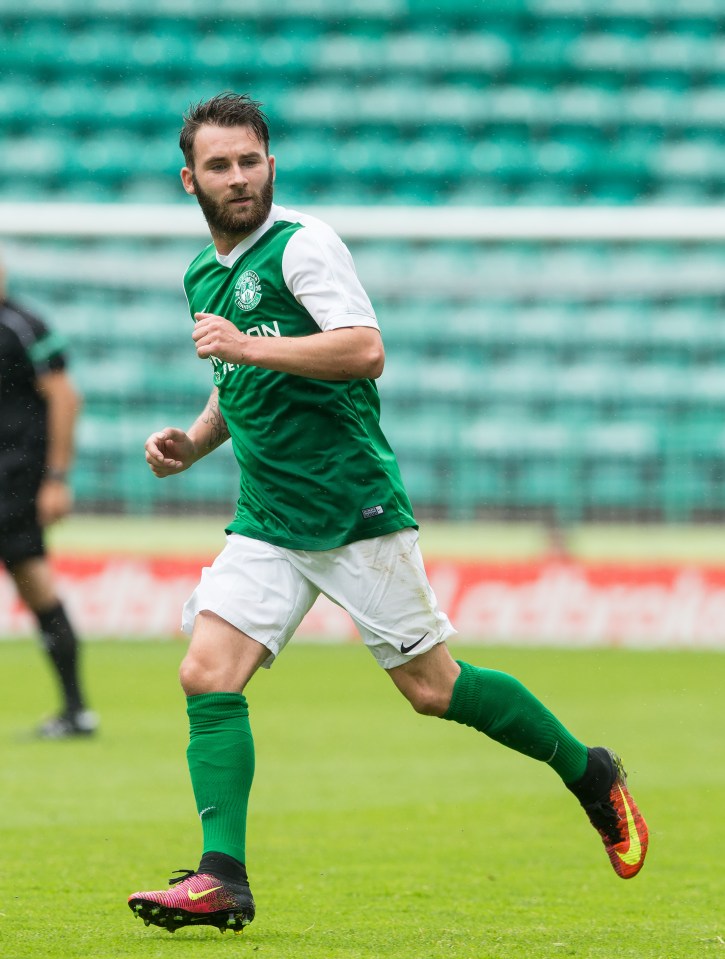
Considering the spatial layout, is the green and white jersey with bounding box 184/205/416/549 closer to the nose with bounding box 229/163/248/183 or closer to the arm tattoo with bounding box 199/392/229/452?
the nose with bounding box 229/163/248/183

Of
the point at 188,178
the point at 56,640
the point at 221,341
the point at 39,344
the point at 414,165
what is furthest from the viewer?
the point at 414,165

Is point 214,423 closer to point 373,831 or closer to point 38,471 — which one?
point 373,831

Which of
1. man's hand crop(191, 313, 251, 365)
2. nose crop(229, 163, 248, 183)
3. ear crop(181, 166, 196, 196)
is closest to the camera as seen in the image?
man's hand crop(191, 313, 251, 365)

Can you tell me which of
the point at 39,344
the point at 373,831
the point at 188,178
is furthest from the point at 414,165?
the point at 188,178

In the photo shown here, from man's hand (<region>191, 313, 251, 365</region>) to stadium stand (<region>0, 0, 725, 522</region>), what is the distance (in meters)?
7.69

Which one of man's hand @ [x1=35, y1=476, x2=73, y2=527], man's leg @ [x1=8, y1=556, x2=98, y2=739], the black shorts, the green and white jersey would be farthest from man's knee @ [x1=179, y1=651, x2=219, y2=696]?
man's hand @ [x1=35, y1=476, x2=73, y2=527]

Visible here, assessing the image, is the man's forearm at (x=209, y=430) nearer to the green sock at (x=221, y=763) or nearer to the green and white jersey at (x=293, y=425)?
the green and white jersey at (x=293, y=425)

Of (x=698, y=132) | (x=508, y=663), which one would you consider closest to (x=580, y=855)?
(x=508, y=663)

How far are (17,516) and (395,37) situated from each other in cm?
1061

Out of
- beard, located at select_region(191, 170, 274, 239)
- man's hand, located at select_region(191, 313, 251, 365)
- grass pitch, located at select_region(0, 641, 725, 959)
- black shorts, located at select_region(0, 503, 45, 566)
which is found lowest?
grass pitch, located at select_region(0, 641, 725, 959)

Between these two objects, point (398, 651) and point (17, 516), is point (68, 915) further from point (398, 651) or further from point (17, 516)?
point (17, 516)

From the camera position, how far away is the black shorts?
6.48 metres

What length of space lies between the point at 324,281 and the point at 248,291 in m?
0.23

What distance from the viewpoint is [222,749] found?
3.33 metres
